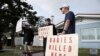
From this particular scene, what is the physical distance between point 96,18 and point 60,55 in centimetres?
2742

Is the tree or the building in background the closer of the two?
the building in background

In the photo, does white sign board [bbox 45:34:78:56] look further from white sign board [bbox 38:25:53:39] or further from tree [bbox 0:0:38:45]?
tree [bbox 0:0:38:45]

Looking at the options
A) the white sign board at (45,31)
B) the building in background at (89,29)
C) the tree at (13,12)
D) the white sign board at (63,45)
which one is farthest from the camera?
the tree at (13,12)

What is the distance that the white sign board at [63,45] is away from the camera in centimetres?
737

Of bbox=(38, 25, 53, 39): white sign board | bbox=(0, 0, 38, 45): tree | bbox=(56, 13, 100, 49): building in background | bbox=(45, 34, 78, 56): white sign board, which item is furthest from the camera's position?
bbox=(0, 0, 38, 45): tree

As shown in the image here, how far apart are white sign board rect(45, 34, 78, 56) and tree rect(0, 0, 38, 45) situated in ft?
130

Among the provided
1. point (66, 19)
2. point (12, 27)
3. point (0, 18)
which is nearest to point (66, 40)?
point (66, 19)

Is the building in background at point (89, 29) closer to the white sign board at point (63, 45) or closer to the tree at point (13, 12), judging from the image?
the tree at point (13, 12)

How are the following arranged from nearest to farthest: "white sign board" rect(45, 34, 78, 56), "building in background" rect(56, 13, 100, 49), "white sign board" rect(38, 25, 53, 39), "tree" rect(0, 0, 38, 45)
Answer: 1. "white sign board" rect(45, 34, 78, 56)
2. "white sign board" rect(38, 25, 53, 39)
3. "building in background" rect(56, 13, 100, 49)
4. "tree" rect(0, 0, 38, 45)

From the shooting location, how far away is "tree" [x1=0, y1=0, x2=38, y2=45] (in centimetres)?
4966

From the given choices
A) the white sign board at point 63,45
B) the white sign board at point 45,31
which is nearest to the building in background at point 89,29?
the white sign board at point 45,31

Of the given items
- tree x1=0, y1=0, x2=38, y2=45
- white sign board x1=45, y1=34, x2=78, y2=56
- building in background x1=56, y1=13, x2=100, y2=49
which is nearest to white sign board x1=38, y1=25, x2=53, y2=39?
white sign board x1=45, y1=34, x2=78, y2=56

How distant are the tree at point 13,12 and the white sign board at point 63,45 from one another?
1556 inches

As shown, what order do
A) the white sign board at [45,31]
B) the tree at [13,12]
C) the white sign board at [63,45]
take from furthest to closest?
the tree at [13,12], the white sign board at [45,31], the white sign board at [63,45]
